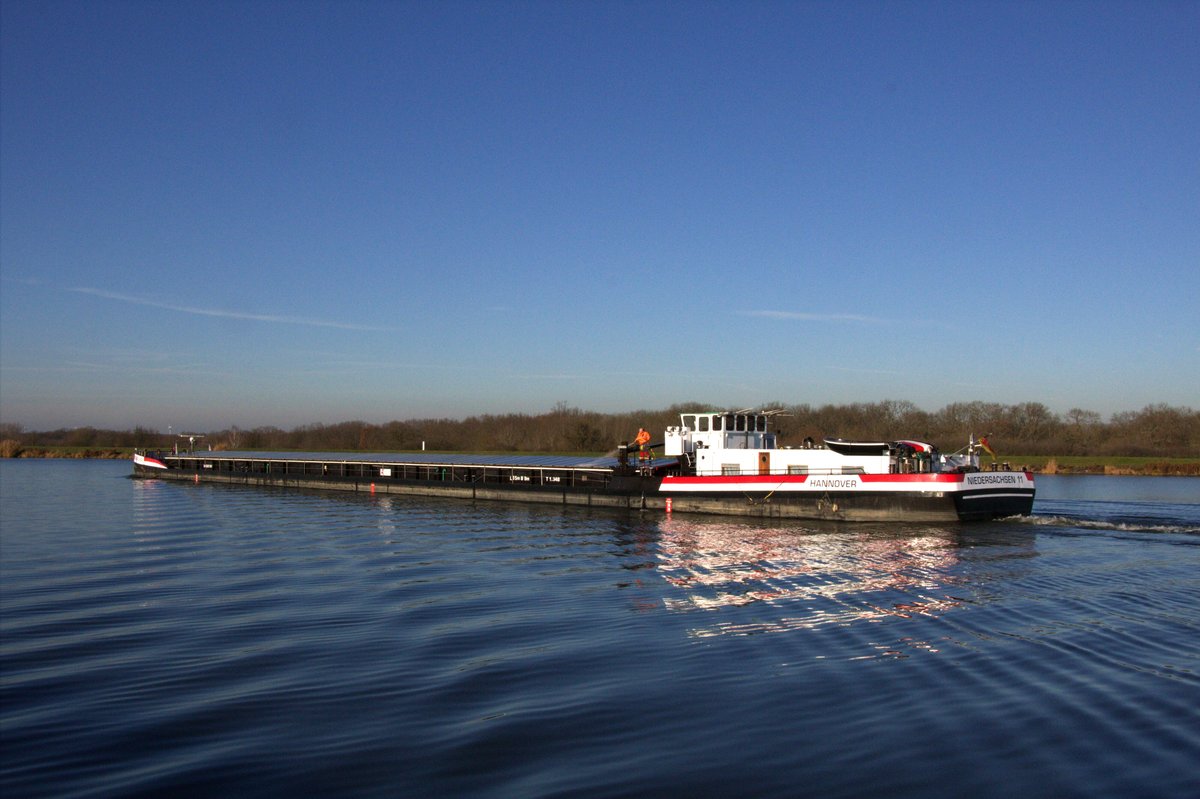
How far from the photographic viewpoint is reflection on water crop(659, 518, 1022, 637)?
57.6ft

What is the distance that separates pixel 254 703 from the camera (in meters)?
11.5

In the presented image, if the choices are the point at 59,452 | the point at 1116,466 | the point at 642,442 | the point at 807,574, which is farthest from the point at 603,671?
the point at 59,452

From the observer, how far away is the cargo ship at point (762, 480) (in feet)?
113

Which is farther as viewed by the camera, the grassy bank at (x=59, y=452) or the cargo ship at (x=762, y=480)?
the grassy bank at (x=59, y=452)

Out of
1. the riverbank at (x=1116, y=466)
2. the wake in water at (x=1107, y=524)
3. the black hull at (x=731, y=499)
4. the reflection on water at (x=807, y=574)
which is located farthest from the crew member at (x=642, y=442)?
the riverbank at (x=1116, y=466)

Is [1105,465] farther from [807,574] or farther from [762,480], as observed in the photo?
[807,574]

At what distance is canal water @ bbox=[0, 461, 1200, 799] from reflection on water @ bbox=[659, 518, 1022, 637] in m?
0.16

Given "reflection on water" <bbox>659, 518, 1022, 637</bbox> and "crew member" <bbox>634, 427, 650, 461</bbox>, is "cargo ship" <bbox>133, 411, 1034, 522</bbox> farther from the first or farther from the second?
"reflection on water" <bbox>659, 518, 1022, 637</bbox>

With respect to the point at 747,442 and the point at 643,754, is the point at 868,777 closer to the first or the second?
the point at 643,754

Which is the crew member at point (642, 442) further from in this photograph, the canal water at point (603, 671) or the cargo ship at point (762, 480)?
the canal water at point (603, 671)

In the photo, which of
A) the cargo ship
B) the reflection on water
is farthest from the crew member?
the reflection on water

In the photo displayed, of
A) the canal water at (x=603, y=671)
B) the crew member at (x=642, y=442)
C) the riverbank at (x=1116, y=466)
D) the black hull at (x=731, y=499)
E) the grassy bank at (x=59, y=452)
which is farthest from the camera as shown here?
the grassy bank at (x=59, y=452)

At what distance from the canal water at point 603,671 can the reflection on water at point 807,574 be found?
0.16 metres

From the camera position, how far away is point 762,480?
38344 mm
